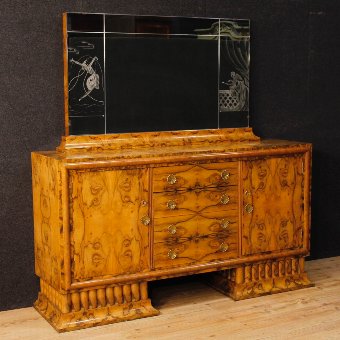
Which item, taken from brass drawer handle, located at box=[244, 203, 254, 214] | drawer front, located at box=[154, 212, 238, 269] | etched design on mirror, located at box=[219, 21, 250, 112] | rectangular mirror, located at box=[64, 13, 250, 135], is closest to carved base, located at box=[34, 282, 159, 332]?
drawer front, located at box=[154, 212, 238, 269]

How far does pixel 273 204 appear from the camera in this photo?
13.9 ft

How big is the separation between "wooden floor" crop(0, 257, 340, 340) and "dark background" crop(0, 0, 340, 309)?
42 centimetres

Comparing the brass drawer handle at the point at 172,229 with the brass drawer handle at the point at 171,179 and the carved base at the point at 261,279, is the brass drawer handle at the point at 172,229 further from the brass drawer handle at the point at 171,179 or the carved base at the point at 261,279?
the carved base at the point at 261,279

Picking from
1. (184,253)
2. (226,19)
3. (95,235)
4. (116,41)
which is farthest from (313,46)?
(95,235)

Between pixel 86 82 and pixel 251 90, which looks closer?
pixel 86 82

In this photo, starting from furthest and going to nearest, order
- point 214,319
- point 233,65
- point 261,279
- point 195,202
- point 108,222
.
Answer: point 233,65 < point 261,279 < point 195,202 < point 214,319 < point 108,222

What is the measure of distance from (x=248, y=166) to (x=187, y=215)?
48 cm

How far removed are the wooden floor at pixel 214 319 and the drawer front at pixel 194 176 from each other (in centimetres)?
71

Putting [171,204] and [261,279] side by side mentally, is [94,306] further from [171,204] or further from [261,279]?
[261,279]

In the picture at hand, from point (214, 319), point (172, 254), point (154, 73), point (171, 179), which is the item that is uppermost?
point (154, 73)

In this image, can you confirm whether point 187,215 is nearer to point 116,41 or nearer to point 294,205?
point 294,205

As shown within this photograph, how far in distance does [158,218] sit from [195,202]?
0.25 meters

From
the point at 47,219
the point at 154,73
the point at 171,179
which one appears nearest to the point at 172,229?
the point at 171,179

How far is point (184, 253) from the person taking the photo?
156 inches
